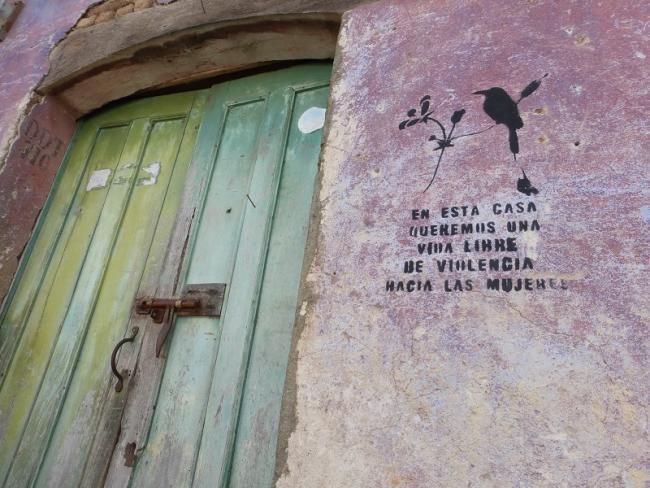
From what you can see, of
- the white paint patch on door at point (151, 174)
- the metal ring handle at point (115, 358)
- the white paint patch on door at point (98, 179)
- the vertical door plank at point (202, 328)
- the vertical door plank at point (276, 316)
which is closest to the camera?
the vertical door plank at point (276, 316)

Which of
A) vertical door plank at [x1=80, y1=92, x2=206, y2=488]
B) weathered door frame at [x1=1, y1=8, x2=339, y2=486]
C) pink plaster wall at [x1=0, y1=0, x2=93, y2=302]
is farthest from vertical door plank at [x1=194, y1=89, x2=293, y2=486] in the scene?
pink plaster wall at [x1=0, y1=0, x2=93, y2=302]

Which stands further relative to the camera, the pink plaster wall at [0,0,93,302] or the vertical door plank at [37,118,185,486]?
the pink plaster wall at [0,0,93,302]

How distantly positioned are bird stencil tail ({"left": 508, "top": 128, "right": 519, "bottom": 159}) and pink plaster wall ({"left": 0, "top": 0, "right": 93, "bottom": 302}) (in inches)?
95.3

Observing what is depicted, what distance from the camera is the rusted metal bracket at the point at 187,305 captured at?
193 cm

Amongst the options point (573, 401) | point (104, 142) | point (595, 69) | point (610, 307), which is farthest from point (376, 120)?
point (104, 142)

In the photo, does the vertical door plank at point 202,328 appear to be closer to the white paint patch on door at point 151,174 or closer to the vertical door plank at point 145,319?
the vertical door plank at point 145,319

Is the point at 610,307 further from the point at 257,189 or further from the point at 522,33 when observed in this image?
the point at 257,189

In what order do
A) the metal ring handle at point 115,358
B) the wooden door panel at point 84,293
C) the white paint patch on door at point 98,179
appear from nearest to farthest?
the metal ring handle at point 115,358 < the wooden door panel at point 84,293 < the white paint patch on door at point 98,179

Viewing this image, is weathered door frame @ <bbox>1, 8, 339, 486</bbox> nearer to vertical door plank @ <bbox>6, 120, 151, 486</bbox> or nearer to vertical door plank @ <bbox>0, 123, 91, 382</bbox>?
vertical door plank @ <bbox>0, 123, 91, 382</bbox>

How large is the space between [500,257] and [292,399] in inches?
27.4

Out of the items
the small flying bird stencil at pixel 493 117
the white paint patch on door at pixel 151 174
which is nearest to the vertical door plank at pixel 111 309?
the white paint patch on door at pixel 151 174

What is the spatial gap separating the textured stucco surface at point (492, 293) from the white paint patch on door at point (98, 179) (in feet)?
4.98

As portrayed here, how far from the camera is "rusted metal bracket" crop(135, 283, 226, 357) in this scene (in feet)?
6.34

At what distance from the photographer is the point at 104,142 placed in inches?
109
